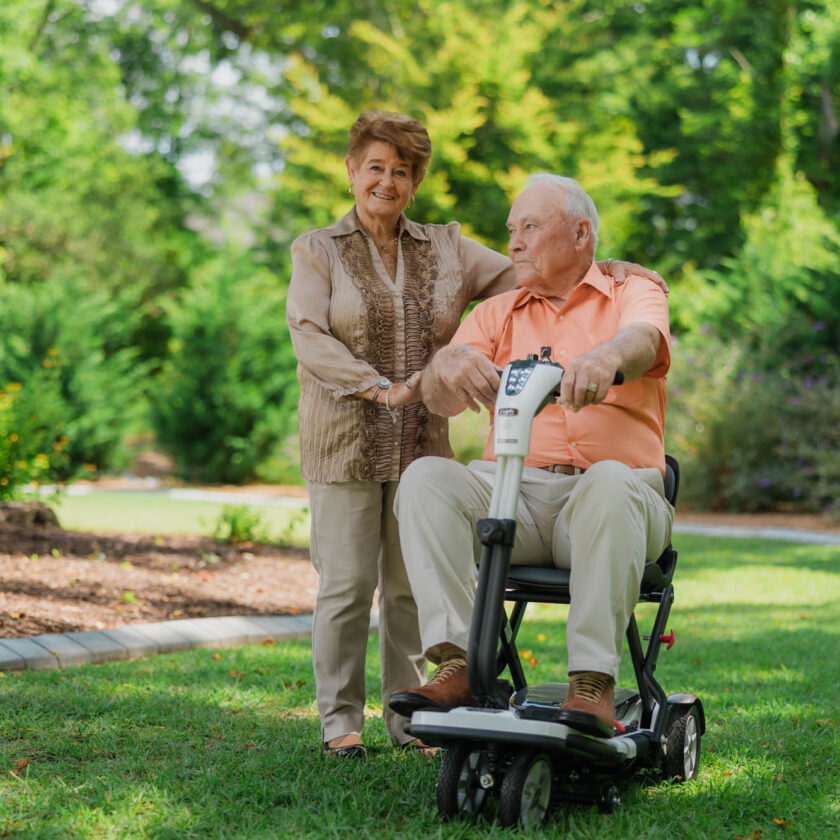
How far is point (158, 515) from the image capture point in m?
10.5

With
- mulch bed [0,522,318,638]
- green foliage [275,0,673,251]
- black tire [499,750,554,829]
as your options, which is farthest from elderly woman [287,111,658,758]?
green foliage [275,0,673,251]

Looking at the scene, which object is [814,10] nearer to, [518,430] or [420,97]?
[420,97]

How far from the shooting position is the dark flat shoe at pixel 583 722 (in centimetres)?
248

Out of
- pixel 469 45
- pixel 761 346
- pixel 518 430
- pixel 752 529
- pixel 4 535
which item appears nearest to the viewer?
pixel 518 430

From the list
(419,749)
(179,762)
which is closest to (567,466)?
(419,749)

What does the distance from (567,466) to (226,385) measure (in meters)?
13.1

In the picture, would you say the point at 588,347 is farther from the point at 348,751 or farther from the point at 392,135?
the point at 348,751

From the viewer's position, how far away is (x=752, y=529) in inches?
404

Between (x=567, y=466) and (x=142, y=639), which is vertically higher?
(x=567, y=466)

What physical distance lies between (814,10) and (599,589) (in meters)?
20.2

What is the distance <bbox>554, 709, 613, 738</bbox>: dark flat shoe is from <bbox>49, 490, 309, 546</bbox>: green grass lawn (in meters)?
5.04

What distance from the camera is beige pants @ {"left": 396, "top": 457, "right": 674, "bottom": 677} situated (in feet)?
8.56

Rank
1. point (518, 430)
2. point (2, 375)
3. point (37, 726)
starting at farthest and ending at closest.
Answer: point (2, 375)
point (37, 726)
point (518, 430)

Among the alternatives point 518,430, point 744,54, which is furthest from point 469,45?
point 518,430
